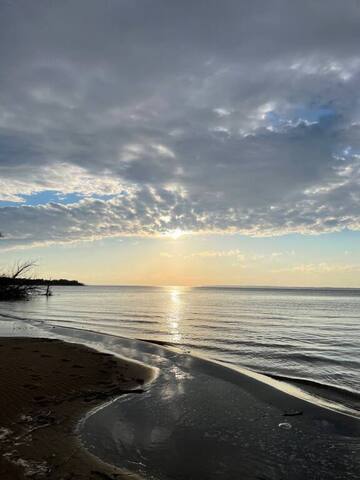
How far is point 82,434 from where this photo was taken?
611cm

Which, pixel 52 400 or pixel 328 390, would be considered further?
pixel 328 390

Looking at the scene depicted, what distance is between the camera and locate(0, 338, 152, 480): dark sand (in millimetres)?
4891

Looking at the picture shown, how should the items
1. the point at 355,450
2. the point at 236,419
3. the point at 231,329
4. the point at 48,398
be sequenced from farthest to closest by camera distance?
the point at 231,329
the point at 48,398
the point at 236,419
the point at 355,450

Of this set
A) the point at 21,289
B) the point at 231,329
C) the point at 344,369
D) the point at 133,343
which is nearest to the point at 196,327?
the point at 231,329

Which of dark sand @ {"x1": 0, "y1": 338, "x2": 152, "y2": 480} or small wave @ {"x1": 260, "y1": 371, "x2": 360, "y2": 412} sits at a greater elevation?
dark sand @ {"x1": 0, "y1": 338, "x2": 152, "y2": 480}

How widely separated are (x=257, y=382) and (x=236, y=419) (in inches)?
129

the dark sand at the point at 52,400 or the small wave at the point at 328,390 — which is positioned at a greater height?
the dark sand at the point at 52,400

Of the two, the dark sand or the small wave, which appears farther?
the small wave

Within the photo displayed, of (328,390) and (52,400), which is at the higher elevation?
(52,400)

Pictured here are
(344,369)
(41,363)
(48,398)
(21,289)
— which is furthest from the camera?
(21,289)

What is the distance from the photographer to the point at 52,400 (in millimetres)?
7859

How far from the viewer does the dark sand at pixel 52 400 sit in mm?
4891

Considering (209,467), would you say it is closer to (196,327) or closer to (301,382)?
(301,382)

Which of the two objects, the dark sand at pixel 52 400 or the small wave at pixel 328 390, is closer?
the dark sand at pixel 52 400
